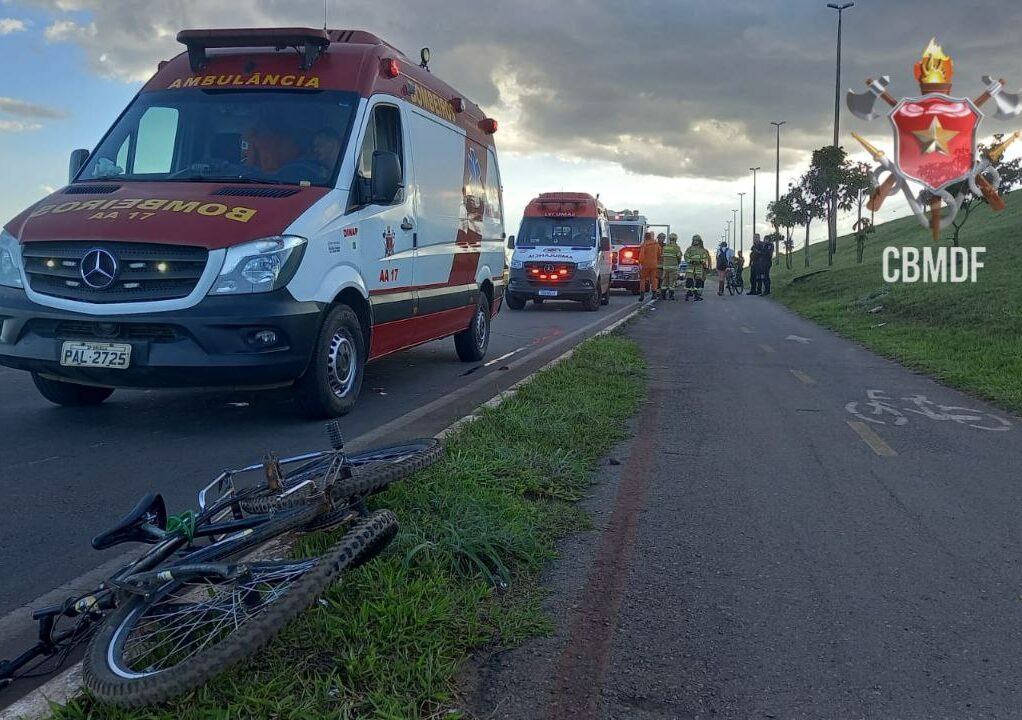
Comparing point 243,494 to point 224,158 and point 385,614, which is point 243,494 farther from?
point 224,158

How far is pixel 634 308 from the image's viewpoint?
74.6 ft

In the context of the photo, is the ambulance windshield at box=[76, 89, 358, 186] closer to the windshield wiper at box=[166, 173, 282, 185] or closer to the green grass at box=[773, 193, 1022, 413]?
the windshield wiper at box=[166, 173, 282, 185]

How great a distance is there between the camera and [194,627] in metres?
2.49

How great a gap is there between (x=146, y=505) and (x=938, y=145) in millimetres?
27214

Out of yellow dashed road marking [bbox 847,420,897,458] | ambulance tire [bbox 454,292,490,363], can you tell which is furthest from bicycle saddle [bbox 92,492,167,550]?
ambulance tire [bbox 454,292,490,363]

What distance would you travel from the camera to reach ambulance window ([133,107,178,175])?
6863 mm

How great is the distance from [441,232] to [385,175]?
2.07 metres

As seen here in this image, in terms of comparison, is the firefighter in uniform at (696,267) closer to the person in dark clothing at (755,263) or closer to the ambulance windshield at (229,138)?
the person in dark clothing at (755,263)

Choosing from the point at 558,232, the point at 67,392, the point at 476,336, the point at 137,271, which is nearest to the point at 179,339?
the point at 137,271

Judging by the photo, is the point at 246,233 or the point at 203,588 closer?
the point at 203,588

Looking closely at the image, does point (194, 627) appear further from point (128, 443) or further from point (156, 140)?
point (156, 140)

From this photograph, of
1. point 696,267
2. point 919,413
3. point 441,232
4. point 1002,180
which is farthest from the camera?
point 1002,180

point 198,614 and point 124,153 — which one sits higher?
point 124,153

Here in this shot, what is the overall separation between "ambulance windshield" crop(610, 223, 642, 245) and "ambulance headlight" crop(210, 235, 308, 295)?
27.5 meters
